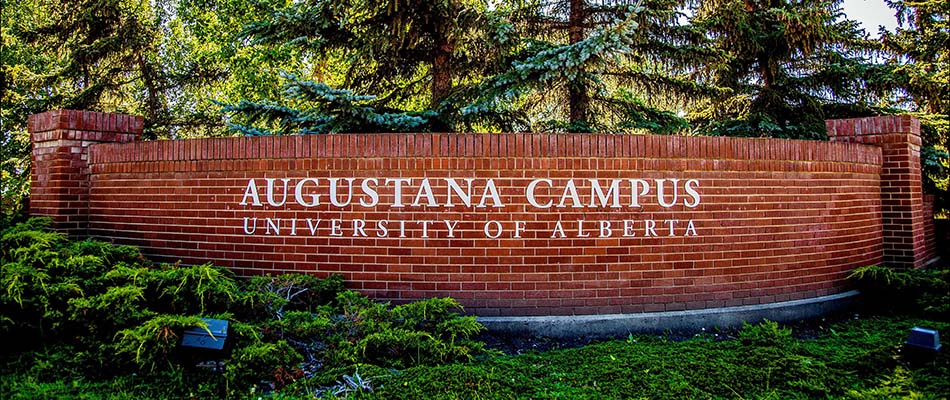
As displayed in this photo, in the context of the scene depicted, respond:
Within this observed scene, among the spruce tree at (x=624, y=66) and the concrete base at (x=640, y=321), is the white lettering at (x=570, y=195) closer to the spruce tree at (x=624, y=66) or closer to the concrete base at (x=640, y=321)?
the concrete base at (x=640, y=321)

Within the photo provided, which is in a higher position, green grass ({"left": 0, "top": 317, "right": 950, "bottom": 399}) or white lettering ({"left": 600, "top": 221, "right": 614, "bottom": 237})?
white lettering ({"left": 600, "top": 221, "right": 614, "bottom": 237})

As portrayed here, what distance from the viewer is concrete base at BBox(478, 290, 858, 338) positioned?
5434 mm

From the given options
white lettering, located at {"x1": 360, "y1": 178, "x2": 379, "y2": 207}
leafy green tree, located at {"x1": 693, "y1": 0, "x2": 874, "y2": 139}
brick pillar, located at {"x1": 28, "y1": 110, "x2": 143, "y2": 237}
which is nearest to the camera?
white lettering, located at {"x1": 360, "y1": 178, "x2": 379, "y2": 207}

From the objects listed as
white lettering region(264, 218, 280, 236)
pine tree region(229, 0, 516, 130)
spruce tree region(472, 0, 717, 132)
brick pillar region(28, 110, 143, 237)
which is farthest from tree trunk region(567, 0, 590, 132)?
brick pillar region(28, 110, 143, 237)

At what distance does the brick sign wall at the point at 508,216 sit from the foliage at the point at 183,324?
769 mm

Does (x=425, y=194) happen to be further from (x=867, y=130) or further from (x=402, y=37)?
(x=867, y=130)

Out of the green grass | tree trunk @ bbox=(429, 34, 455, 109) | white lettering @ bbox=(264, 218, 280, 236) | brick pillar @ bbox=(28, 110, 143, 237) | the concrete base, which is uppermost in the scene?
tree trunk @ bbox=(429, 34, 455, 109)

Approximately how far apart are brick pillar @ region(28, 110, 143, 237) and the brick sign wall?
3.46 feet

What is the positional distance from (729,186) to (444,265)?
2.94m

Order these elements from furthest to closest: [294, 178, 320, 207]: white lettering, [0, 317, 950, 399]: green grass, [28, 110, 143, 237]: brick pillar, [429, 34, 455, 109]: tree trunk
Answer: [429, 34, 455, 109]: tree trunk → [28, 110, 143, 237]: brick pillar → [294, 178, 320, 207]: white lettering → [0, 317, 950, 399]: green grass

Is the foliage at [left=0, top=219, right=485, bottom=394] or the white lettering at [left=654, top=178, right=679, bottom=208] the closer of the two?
the foliage at [left=0, top=219, right=485, bottom=394]

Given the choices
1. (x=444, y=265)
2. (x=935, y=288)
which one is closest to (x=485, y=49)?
(x=444, y=265)

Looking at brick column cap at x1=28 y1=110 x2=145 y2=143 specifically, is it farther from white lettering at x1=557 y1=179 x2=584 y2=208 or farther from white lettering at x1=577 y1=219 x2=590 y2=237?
white lettering at x1=577 y1=219 x2=590 y2=237

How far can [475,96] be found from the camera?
27.2 ft
